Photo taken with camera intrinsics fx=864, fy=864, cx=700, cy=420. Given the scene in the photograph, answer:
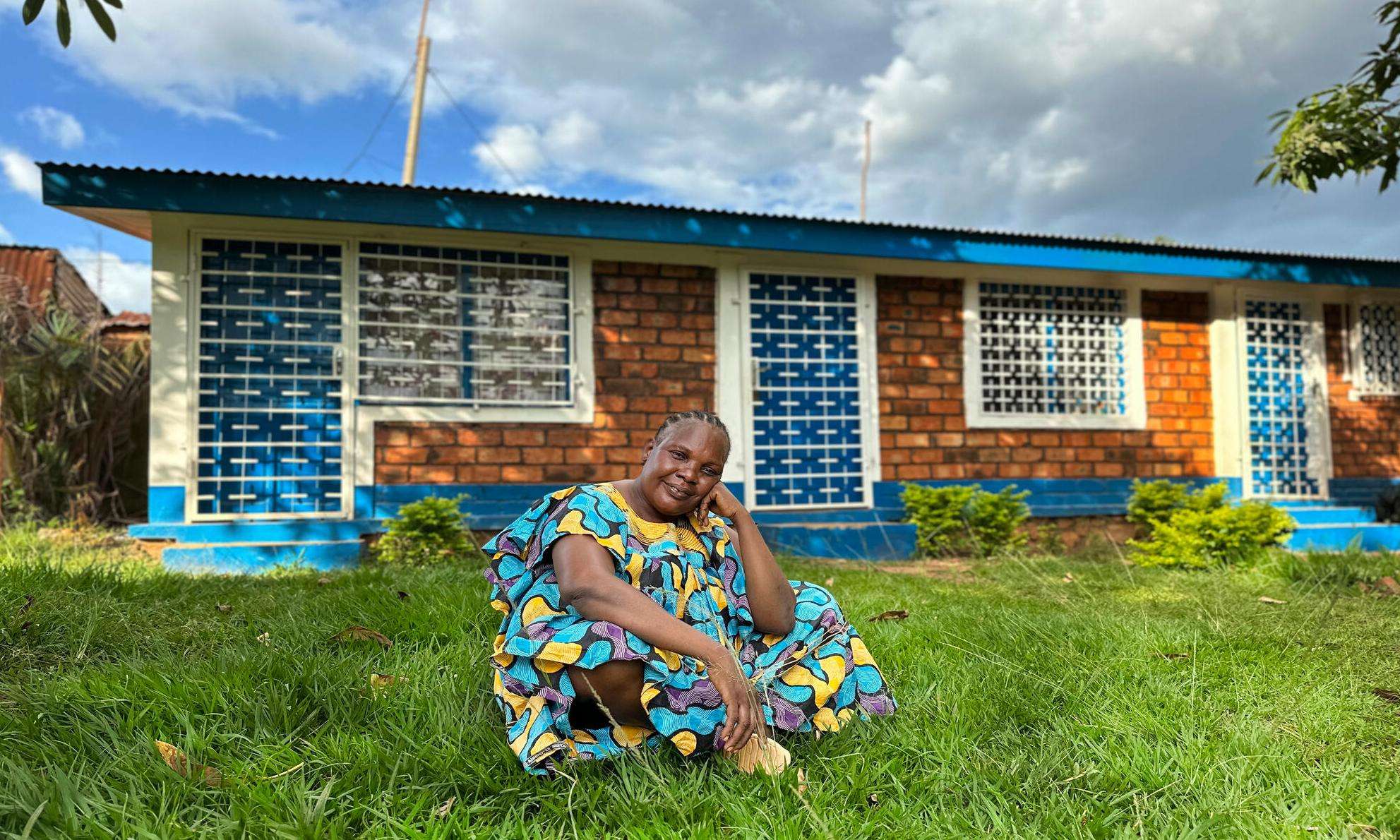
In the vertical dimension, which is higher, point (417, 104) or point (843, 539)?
point (417, 104)

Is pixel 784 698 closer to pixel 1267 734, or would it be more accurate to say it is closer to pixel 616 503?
pixel 616 503

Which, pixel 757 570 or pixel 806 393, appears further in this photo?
pixel 806 393

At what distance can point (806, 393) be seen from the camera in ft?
25.4

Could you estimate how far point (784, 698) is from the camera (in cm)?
246

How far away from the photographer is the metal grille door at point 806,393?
762 cm

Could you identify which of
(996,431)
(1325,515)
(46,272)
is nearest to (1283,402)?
(1325,515)

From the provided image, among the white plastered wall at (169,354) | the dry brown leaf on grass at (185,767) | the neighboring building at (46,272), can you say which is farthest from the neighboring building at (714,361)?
the neighboring building at (46,272)

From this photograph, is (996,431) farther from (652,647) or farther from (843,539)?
(652,647)

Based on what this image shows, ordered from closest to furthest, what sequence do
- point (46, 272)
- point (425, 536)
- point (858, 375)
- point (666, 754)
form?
point (666, 754) < point (425, 536) < point (858, 375) < point (46, 272)

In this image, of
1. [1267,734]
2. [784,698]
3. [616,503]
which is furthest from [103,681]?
[1267,734]

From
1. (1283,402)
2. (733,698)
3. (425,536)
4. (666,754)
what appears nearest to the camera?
(733,698)

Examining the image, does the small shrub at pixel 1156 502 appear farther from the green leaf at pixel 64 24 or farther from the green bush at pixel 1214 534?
the green leaf at pixel 64 24

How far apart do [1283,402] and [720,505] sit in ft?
29.1

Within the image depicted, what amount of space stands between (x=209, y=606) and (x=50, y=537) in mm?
3940
